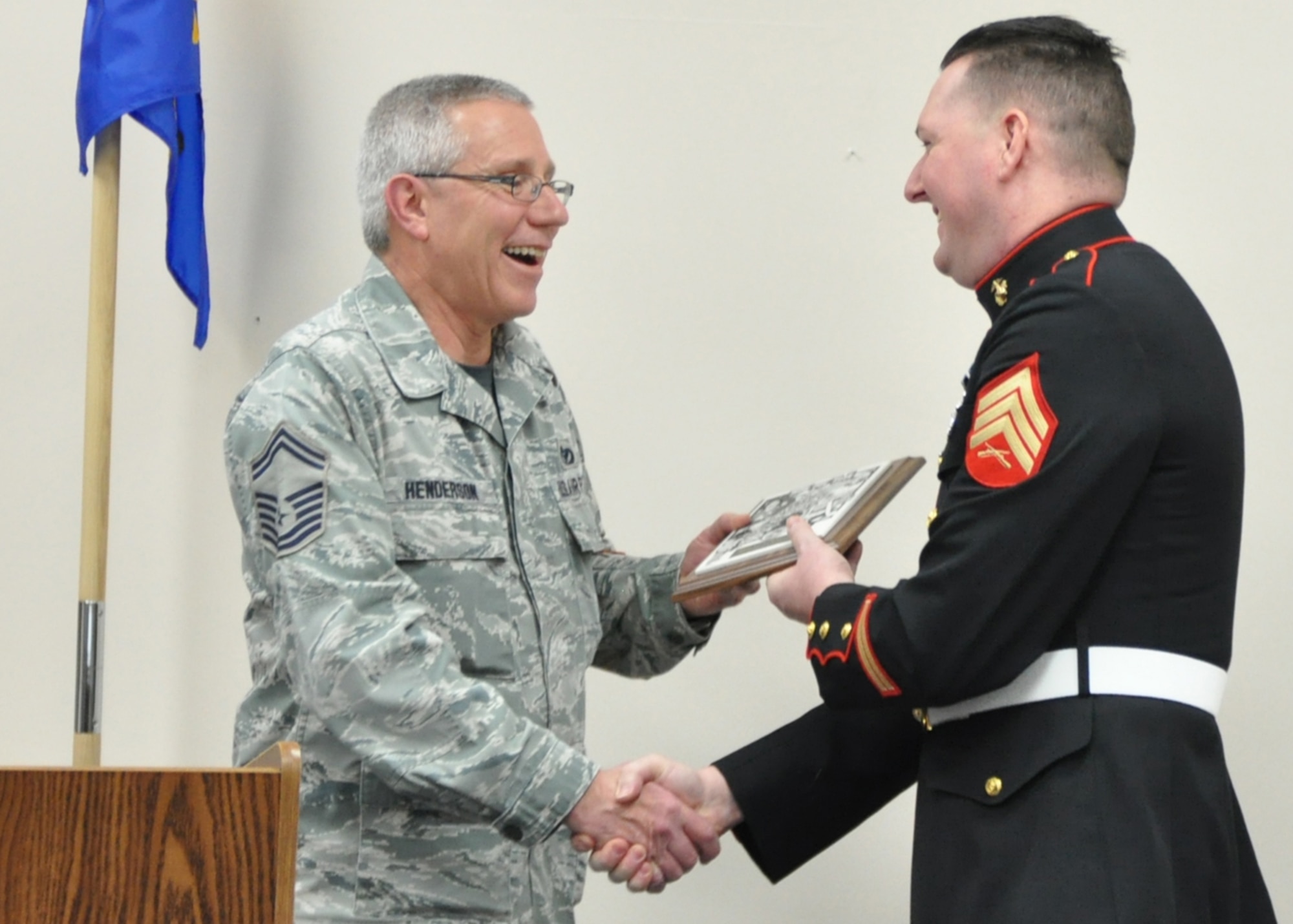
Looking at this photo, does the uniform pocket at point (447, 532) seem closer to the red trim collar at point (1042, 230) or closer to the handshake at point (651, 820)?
the handshake at point (651, 820)

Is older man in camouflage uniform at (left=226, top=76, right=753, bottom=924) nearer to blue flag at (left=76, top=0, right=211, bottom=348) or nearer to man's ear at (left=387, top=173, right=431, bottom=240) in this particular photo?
man's ear at (left=387, top=173, right=431, bottom=240)

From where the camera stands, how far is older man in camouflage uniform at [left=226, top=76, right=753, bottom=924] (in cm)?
182

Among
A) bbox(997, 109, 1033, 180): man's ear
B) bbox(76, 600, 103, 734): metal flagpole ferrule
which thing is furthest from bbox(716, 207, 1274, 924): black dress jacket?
bbox(76, 600, 103, 734): metal flagpole ferrule

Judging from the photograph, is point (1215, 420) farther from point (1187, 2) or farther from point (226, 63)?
point (226, 63)

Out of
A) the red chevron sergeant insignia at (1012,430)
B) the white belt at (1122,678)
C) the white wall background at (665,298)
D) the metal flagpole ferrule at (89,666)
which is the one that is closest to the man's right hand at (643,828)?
the white belt at (1122,678)

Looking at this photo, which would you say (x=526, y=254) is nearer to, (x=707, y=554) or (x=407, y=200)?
(x=407, y=200)

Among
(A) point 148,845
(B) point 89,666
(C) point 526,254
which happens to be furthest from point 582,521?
(B) point 89,666

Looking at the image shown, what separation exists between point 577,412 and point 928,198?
1115 mm

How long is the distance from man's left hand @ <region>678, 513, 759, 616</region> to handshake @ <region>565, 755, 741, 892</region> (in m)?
0.27

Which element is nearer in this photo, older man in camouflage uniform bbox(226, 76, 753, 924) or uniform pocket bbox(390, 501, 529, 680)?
older man in camouflage uniform bbox(226, 76, 753, 924)

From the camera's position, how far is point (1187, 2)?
282cm

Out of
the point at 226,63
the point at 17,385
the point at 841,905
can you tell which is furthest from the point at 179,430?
the point at 841,905

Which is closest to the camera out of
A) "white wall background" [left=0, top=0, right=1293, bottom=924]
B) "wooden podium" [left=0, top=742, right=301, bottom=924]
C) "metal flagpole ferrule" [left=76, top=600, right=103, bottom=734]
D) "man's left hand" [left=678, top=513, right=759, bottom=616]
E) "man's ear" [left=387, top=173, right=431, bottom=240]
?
"wooden podium" [left=0, top=742, right=301, bottom=924]

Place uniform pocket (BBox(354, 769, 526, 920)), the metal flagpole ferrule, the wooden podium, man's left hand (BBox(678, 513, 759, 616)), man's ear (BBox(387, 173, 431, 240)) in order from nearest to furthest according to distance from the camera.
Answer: the wooden podium, uniform pocket (BBox(354, 769, 526, 920)), man's ear (BBox(387, 173, 431, 240)), man's left hand (BBox(678, 513, 759, 616)), the metal flagpole ferrule
